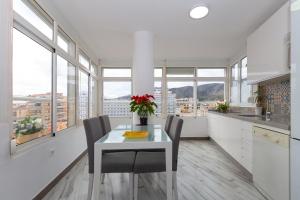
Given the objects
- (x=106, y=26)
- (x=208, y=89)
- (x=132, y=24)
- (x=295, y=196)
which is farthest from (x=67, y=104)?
(x=208, y=89)

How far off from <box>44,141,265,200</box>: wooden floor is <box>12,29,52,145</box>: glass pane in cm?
81

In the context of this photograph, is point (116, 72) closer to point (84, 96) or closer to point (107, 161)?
point (84, 96)

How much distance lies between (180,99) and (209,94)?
91 cm

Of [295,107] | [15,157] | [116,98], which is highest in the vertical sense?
[116,98]

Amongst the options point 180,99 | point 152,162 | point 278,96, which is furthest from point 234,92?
point 152,162

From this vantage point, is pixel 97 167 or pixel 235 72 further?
pixel 235 72

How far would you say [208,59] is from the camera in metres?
6.08

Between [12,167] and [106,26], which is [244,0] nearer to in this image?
[106,26]

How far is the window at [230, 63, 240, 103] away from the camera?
5.42 metres

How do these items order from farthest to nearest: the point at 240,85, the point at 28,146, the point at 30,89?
the point at 240,85 < the point at 30,89 < the point at 28,146

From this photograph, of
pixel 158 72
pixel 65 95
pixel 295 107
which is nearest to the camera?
pixel 295 107

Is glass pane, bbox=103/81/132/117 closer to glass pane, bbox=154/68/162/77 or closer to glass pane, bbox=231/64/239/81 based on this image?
glass pane, bbox=154/68/162/77

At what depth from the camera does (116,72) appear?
6.27m

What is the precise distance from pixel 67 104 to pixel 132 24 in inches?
70.4
